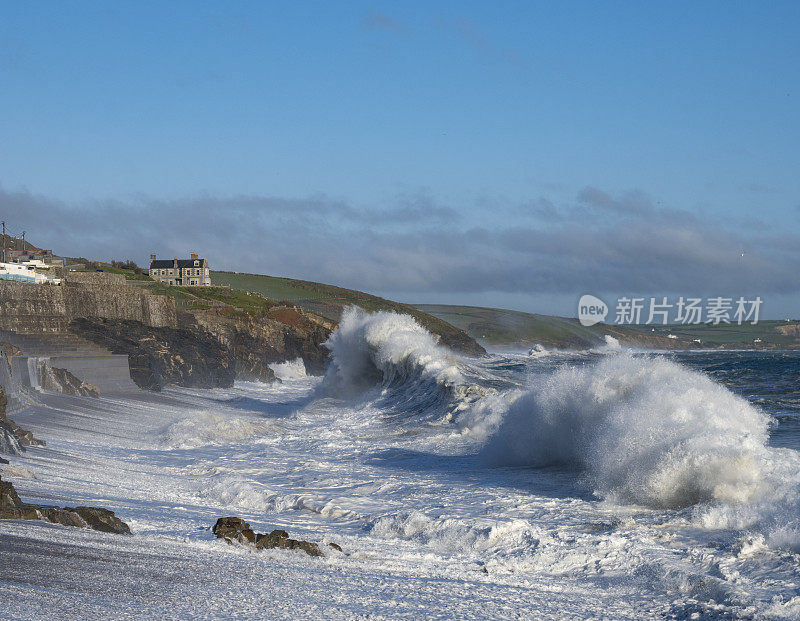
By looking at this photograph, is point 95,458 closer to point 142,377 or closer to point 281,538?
point 281,538

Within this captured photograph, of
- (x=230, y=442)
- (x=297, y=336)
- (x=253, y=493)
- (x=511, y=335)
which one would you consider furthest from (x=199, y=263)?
(x=253, y=493)

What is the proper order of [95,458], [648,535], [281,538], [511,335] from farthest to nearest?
[511,335] < [95,458] < [648,535] < [281,538]

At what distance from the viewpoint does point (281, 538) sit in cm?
756

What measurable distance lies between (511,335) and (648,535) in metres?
112

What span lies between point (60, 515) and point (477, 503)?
513 centimetres

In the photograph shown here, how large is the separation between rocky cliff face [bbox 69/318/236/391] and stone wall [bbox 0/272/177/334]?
1.21m

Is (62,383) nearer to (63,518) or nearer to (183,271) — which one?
(63,518)

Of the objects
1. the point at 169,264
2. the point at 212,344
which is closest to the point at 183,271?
the point at 169,264

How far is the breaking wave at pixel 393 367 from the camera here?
24.1 metres

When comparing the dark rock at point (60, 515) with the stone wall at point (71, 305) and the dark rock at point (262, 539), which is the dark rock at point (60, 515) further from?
the stone wall at point (71, 305)

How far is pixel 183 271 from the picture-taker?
95.0 m

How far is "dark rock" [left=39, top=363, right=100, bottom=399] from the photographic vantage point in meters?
23.4

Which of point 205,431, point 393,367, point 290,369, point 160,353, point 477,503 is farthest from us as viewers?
point 290,369

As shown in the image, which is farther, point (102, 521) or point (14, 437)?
point (14, 437)
